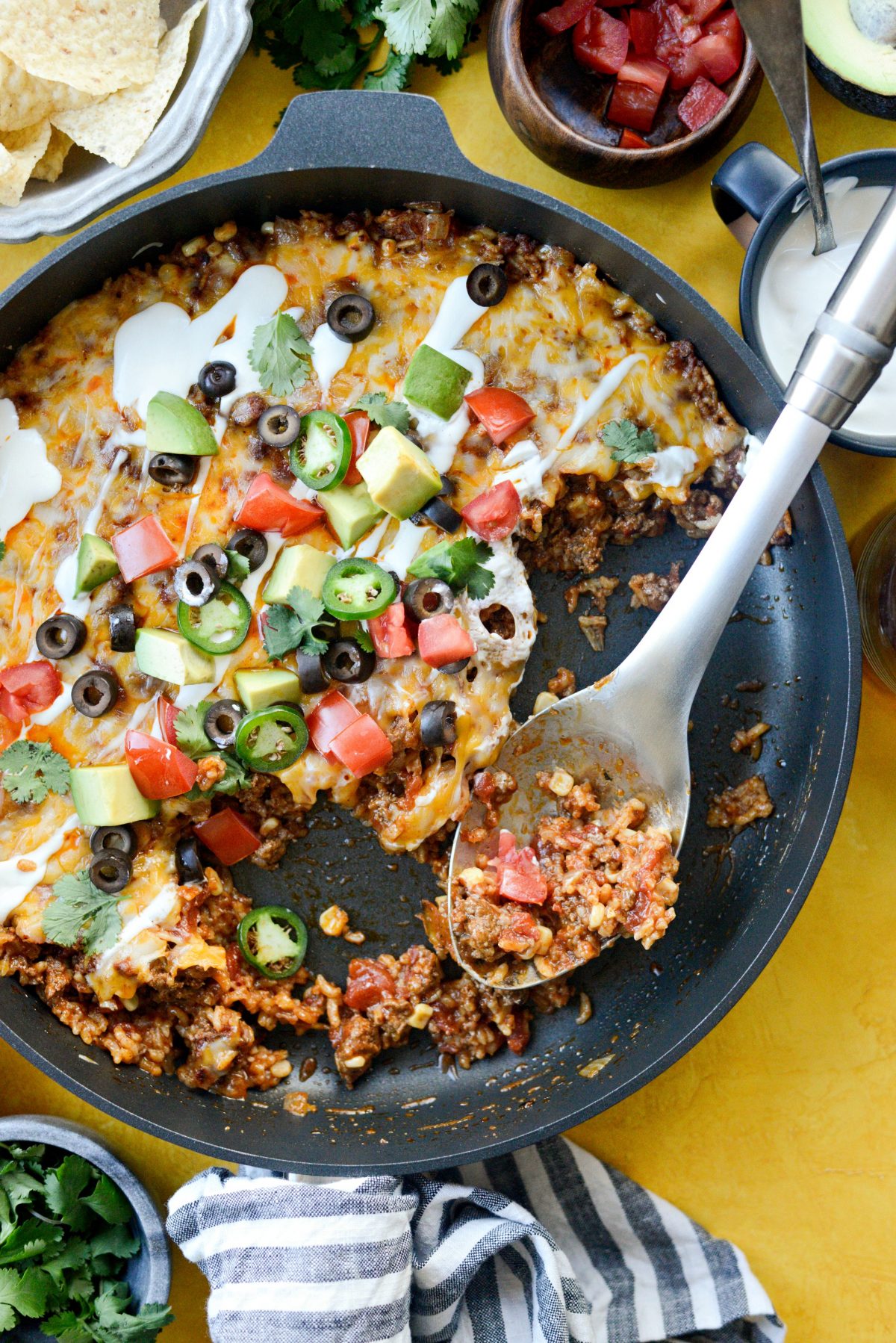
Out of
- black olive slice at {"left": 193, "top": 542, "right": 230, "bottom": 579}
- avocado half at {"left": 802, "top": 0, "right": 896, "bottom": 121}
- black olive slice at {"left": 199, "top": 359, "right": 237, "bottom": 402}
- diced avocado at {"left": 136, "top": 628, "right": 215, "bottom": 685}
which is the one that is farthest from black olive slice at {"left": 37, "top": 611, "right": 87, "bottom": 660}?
avocado half at {"left": 802, "top": 0, "right": 896, "bottom": 121}

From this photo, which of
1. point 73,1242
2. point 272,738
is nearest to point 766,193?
point 272,738

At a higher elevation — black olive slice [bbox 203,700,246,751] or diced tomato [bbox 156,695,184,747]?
black olive slice [bbox 203,700,246,751]

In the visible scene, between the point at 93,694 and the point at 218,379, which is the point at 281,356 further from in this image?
the point at 93,694

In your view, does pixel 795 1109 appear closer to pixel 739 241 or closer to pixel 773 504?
pixel 773 504

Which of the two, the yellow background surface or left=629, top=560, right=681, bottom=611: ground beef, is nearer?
left=629, top=560, right=681, bottom=611: ground beef

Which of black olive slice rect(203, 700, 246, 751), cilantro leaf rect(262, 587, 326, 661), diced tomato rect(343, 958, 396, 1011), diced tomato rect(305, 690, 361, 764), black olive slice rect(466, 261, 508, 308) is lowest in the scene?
diced tomato rect(343, 958, 396, 1011)

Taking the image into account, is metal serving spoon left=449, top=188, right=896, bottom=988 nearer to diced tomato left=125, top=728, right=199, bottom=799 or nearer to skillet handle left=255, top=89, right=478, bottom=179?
diced tomato left=125, top=728, right=199, bottom=799

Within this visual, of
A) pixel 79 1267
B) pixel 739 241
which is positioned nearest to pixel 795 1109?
pixel 79 1267
